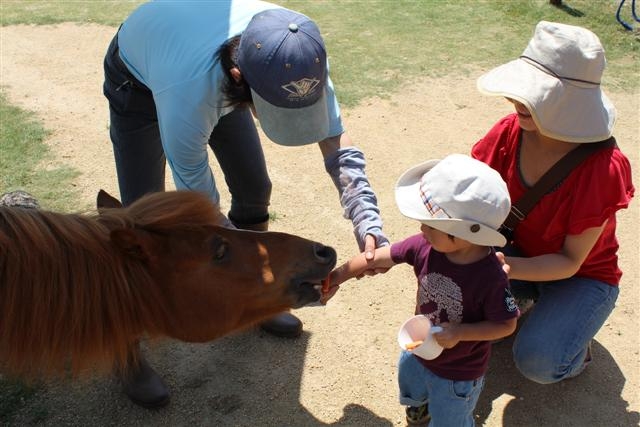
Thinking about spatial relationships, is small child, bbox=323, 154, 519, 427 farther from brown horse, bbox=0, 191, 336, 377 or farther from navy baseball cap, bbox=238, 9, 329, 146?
A: navy baseball cap, bbox=238, 9, 329, 146

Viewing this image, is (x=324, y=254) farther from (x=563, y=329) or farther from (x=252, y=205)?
(x=563, y=329)

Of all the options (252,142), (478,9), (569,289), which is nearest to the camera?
(569,289)

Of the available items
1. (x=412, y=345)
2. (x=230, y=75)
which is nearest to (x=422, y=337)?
(x=412, y=345)

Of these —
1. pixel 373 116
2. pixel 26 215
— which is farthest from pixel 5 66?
pixel 26 215

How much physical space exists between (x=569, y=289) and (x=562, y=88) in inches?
43.8

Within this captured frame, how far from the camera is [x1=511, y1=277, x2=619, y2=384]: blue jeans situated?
3131 millimetres

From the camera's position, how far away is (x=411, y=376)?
116 inches

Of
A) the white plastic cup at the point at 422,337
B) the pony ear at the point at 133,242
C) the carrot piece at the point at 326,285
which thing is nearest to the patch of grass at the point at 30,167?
the pony ear at the point at 133,242

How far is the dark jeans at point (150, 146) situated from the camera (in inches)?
126

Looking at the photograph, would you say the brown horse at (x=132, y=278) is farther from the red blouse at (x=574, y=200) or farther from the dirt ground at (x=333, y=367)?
the red blouse at (x=574, y=200)

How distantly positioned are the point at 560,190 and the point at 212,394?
2125 millimetres

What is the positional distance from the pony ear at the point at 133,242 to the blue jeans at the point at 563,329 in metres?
1.99

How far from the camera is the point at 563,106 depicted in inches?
105

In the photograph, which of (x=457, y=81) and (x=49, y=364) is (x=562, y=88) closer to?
(x=49, y=364)
